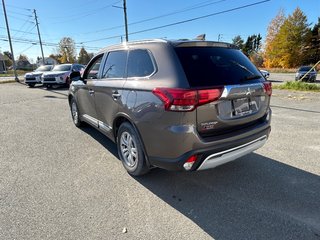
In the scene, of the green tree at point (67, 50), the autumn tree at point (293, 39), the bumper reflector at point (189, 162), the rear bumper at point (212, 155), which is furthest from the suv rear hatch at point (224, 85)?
the green tree at point (67, 50)

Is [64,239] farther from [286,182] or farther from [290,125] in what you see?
[290,125]

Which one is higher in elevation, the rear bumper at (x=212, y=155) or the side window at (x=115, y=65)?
the side window at (x=115, y=65)

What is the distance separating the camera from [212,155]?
2572 mm

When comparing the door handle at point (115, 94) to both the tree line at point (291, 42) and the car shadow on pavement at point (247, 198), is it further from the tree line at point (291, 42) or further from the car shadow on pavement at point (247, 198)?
the tree line at point (291, 42)

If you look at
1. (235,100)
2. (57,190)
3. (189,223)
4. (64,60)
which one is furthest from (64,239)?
(64,60)

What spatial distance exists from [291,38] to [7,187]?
5448cm

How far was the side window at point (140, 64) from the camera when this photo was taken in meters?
2.88

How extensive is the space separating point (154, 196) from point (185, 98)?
1.37 metres

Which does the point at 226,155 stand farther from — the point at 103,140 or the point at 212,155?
the point at 103,140

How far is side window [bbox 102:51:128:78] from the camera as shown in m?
3.43

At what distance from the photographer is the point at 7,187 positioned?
3201 mm

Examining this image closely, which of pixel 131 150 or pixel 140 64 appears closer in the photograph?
pixel 140 64

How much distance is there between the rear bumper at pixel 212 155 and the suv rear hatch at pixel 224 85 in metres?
0.15

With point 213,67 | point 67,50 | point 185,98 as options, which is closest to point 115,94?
point 185,98
